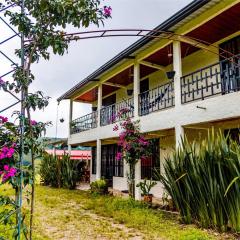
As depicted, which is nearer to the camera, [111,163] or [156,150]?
[156,150]

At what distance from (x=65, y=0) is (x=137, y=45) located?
694cm

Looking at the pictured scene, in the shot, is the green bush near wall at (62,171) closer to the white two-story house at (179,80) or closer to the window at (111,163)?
the white two-story house at (179,80)

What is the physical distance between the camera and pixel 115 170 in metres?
18.1

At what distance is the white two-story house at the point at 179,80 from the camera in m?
8.17

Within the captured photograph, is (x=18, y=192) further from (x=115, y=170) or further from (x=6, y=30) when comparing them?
(x=115, y=170)

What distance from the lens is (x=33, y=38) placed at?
418 cm

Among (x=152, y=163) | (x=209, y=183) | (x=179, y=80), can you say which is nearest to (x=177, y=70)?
(x=179, y=80)

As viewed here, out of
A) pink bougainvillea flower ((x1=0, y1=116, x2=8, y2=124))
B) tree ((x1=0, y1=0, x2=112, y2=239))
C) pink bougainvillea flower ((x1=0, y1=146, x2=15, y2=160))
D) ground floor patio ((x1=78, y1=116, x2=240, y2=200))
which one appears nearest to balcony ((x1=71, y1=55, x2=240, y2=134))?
ground floor patio ((x1=78, y1=116, x2=240, y2=200))

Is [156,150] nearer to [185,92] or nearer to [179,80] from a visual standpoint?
[185,92]

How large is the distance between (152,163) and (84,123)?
5999 mm

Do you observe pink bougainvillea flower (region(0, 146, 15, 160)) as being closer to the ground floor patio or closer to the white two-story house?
the white two-story house

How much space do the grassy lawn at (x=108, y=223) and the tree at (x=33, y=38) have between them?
2.97 m

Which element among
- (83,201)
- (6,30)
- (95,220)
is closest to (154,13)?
(83,201)

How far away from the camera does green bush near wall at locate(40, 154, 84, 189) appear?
54.9 feet
